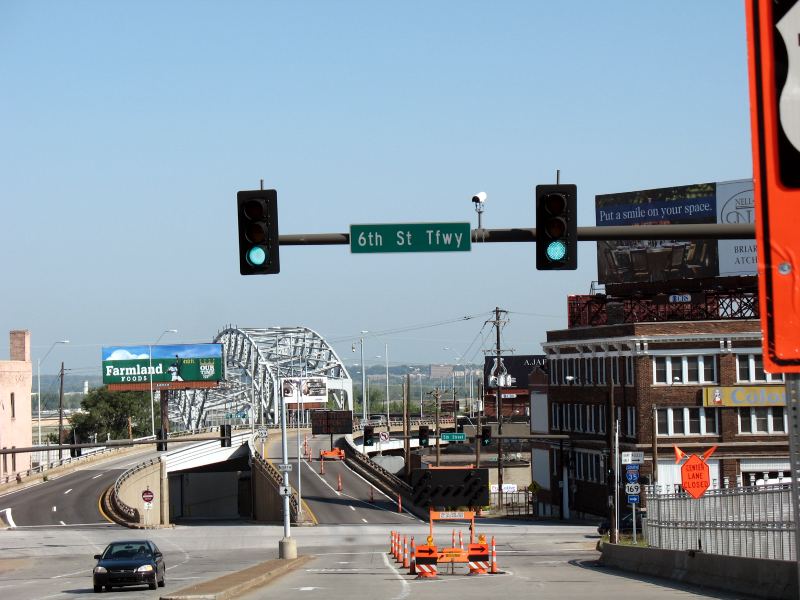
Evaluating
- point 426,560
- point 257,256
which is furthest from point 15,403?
point 257,256

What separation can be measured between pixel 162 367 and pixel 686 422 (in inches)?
3550

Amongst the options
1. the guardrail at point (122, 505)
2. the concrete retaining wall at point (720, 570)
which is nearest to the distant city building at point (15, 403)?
the guardrail at point (122, 505)

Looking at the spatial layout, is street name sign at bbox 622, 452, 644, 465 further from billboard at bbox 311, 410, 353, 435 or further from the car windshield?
billboard at bbox 311, 410, 353, 435

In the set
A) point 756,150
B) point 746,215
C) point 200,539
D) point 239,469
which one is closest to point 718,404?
point 746,215

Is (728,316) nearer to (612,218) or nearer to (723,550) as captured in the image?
(612,218)

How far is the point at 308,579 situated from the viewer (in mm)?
35781

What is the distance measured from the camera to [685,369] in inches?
2714

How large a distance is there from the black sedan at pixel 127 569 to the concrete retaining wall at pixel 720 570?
15.0 m

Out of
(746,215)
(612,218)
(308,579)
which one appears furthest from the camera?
(612,218)

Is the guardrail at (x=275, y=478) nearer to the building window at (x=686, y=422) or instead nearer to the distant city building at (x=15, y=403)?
the distant city building at (x=15, y=403)

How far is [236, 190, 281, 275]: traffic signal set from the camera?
16.8 metres

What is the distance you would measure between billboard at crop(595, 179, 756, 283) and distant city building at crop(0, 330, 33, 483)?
5260cm

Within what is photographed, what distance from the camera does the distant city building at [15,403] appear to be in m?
101

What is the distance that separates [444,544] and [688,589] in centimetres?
3188
